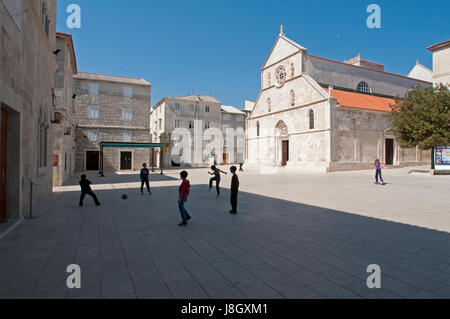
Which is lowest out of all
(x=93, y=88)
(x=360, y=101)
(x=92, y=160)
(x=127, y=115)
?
(x=92, y=160)

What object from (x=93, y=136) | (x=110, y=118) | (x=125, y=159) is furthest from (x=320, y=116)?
(x=93, y=136)

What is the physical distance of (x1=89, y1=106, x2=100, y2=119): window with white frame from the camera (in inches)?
1268

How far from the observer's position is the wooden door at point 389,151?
32688 millimetres

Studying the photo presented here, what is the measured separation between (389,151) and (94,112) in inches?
1402

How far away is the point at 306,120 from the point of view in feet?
105

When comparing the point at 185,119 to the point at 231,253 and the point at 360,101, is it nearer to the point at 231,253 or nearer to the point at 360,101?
the point at 360,101

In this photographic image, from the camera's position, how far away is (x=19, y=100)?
7051 mm

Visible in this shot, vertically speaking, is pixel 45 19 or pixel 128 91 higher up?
pixel 128 91

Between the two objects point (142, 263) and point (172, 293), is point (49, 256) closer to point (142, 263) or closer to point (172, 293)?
point (142, 263)

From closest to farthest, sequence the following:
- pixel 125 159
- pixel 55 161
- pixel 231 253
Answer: pixel 231 253, pixel 55 161, pixel 125 159

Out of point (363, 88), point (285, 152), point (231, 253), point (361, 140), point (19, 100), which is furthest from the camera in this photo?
point (363, 88)

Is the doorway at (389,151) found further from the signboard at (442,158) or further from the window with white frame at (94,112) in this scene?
the window with white frame at (94,112)

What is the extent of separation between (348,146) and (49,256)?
99.3 feet

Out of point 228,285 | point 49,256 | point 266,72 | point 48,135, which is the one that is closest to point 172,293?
point 228,285
